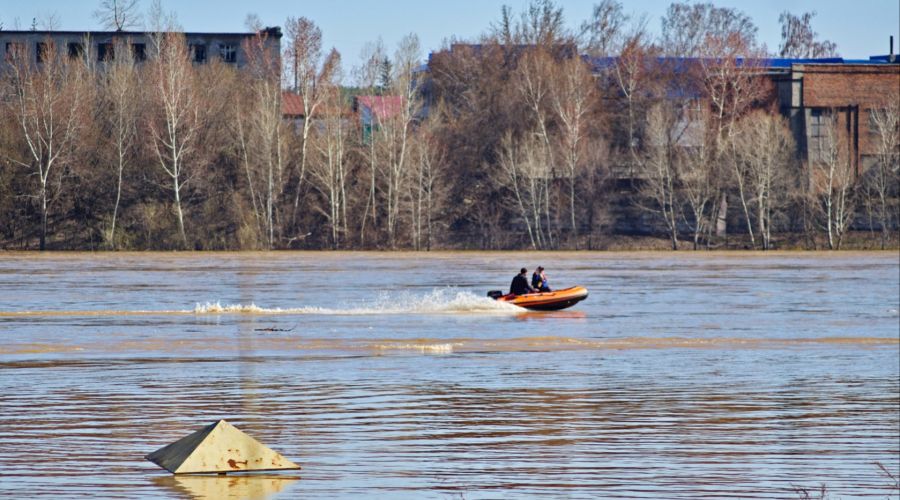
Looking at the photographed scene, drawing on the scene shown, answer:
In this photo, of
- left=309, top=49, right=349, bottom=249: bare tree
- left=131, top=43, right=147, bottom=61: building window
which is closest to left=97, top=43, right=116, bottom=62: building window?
left=131, top=43, right=147, bottom=61: building window

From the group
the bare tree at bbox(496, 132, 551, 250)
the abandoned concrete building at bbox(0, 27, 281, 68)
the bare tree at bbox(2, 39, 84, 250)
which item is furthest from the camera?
the abandoned concrete building at bbox(0, 27, 281, 68)

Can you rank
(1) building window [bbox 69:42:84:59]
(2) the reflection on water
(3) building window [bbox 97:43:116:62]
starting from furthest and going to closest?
(1) building window [bbox 69:42:84:59]
(3) building window [bbox 97:43:116:62]
(2) the reflection on water

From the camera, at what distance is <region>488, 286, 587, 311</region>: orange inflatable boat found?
3981 cm

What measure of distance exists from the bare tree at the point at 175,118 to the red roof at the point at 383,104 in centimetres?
944

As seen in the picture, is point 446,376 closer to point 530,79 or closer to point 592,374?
point 592,374

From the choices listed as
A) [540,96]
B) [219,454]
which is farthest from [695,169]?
[219,454]

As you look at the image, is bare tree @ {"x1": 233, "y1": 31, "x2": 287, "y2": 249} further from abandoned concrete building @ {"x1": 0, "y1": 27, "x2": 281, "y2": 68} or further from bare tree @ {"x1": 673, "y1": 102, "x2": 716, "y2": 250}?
bare tree @ {"x1": 673, "y1": 102, "x2": 716, "y2": 250}

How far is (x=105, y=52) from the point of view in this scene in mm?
85688

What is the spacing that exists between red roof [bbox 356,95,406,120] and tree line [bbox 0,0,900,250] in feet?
0.70

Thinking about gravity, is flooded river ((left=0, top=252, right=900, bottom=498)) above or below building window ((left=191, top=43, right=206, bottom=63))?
below

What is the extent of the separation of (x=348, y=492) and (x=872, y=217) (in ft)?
228

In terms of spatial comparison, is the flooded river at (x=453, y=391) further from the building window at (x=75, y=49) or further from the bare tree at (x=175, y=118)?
the building window at (x=75, y=49)

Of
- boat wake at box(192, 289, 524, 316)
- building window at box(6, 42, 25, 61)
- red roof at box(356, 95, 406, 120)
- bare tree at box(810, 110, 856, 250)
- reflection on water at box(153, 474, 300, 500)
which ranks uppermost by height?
building window at box(6, 42, 25, 61)

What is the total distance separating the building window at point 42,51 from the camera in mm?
73850
